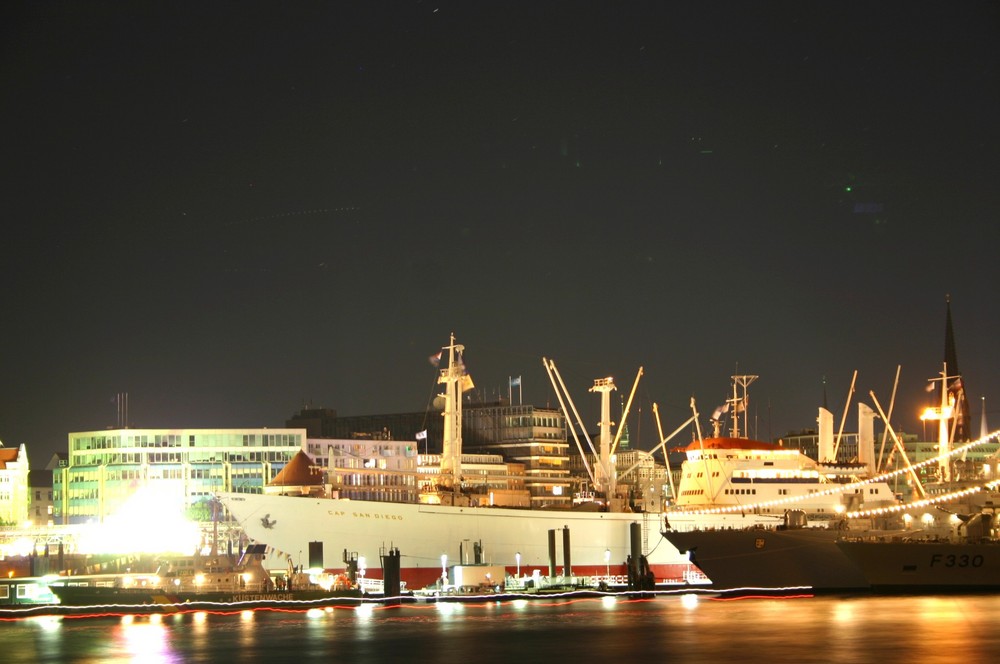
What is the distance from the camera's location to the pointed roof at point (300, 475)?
3656 inches

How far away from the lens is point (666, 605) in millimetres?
68000

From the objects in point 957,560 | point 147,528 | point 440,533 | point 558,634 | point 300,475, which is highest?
point 300,475

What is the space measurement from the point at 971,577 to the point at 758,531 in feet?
36.1

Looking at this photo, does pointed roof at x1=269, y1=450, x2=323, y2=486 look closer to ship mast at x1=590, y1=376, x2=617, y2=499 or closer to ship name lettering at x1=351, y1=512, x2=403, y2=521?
ship name lettering at x1=351, y1=512, x2=403, y2=521

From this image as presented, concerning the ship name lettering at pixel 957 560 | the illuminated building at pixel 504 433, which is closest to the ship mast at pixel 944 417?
the ship name lettering at pixel 957 560

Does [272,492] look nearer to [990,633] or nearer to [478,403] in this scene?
[990,633]

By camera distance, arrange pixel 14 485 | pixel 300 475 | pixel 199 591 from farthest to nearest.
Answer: pixel 14 485 → pixel 300 475 → pixel 199 591

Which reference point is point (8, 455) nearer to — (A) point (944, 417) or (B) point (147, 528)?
(B) point (147, 528)

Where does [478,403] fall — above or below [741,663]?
above

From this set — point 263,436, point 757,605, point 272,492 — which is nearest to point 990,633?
point 757,605

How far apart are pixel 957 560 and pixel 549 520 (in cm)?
2626

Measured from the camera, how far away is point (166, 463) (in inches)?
5103

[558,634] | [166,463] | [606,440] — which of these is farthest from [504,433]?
[558,634]

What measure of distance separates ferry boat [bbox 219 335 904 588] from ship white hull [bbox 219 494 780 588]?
63 mm
